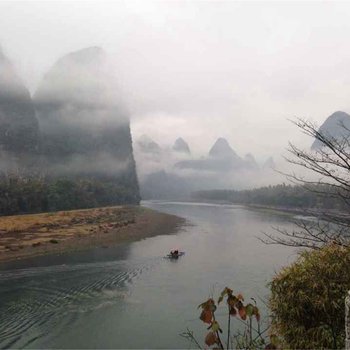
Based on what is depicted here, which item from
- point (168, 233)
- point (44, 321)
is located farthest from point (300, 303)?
point (168, 233)

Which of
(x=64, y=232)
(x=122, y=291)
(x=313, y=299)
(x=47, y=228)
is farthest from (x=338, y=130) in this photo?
(x=47, y=228)

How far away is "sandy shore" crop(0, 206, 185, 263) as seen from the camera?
53.8 metres

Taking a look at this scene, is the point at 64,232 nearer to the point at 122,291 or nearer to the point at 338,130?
the point at 122,291

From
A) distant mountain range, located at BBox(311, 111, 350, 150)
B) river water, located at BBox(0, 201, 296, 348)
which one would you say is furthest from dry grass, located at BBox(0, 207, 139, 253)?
distant mountain range, located at BBox(311, 111, 350, 150)

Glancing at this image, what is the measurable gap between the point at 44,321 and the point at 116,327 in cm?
508

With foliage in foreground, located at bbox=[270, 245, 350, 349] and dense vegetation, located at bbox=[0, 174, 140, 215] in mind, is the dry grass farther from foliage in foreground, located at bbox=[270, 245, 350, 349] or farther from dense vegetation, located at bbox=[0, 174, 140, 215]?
foliage in foreground, located at bbox=[270, 245, 350, 349]

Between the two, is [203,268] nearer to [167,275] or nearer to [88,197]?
[167,275]

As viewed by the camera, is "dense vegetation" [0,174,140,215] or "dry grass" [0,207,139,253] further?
"dense vegetation" [0,174,140,215]

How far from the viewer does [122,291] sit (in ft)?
112

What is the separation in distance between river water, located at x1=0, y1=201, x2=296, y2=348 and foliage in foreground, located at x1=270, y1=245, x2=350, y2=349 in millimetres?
6021

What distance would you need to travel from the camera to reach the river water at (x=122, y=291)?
24484 millimetres

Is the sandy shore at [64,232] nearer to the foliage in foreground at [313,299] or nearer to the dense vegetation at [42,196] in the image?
the dense vegetation at [42,196]

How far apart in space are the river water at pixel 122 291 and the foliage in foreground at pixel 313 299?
602 centimetres

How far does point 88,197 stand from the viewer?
387 ft
